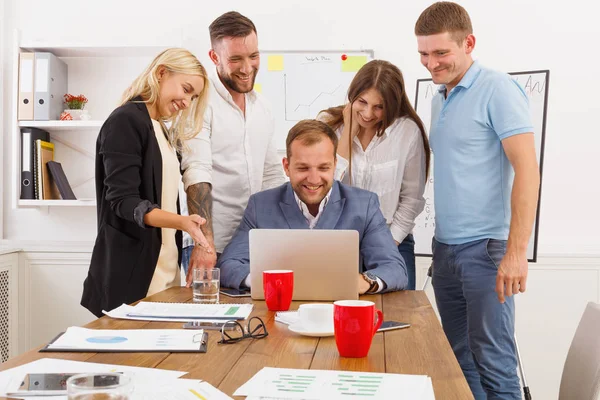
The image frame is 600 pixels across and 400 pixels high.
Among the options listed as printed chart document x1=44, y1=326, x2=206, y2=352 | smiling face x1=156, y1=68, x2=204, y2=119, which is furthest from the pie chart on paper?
smiling face x1=156, y1=68, x2=204, y2=119

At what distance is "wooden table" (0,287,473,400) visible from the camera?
3.53ft

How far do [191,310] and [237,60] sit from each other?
1.08 metres

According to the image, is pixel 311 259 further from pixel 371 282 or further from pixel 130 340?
pixel 130 340

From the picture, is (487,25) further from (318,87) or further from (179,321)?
(179,321)

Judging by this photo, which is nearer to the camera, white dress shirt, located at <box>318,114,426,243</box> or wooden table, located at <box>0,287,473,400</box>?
wooden table, located at <box>0,287,473,400</box>

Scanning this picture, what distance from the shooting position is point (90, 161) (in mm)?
3703

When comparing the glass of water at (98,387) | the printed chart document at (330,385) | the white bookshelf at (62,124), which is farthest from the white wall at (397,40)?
the glass of water at (98,387)

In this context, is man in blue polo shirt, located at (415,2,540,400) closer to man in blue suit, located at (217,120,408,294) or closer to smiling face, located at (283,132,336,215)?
man in blue suit, located at (217,120,408,294)

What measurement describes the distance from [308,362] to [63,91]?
2.90 meters

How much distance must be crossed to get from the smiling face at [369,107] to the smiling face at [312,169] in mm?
330

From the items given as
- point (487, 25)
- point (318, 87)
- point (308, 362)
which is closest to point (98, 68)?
point (318, 87)

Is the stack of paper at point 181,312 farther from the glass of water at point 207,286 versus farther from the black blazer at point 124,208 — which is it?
the black blazer at point 124,208

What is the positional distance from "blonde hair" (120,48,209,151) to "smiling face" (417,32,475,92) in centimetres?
72

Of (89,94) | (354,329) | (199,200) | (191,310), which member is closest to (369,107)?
(199,200)
